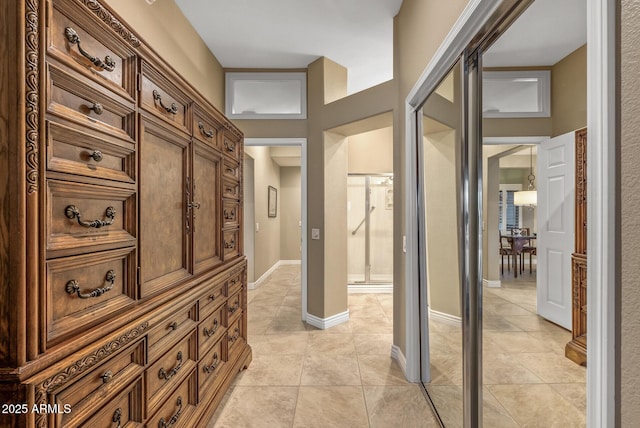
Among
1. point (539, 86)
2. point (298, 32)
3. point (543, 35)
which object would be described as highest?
point (298, 32)

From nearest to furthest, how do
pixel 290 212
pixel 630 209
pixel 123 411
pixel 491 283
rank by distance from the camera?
pixel 630 209 < pixel 123 411 < pixel 491 283 < pixel 290 212

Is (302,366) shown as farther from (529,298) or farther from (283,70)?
(283,70)

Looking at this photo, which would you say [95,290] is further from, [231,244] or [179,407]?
[231,244]

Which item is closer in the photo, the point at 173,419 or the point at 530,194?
the point at 530,194

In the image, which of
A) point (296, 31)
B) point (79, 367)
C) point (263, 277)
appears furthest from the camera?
point (263, 277)

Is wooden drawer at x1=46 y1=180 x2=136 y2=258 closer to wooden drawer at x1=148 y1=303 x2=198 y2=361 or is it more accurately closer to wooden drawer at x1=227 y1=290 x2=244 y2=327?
wooden drawer at x1=148 y1=303 x2=198 y2=361

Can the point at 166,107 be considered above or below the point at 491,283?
above

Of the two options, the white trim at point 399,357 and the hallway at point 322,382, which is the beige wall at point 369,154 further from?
the white trim at point 399,357

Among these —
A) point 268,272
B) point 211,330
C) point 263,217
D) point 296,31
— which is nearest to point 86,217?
point 211,330

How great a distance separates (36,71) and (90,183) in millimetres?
312

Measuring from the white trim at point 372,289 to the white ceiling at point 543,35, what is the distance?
3.89 m

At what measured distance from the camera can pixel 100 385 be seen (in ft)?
2.95

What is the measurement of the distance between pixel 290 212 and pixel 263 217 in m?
1.73

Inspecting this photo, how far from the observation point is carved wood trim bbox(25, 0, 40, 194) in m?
0.69
